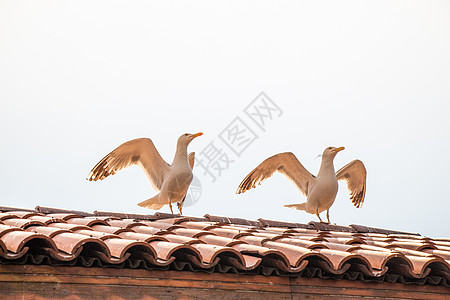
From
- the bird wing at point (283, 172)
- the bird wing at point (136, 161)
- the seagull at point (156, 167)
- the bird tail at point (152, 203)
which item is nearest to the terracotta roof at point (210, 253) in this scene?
the seagull at point (156, 167)

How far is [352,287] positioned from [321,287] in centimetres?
23

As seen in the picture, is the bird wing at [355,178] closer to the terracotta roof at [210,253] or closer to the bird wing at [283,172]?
the bird wing at [283,172]

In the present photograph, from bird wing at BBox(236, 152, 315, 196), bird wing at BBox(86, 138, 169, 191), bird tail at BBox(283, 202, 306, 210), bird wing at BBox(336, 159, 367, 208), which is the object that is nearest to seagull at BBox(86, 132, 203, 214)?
bird wing at BBox(86, 138, 169, 191)

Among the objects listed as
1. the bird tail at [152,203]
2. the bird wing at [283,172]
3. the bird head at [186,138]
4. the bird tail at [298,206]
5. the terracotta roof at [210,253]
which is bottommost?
the terracotta roof at [210,253]

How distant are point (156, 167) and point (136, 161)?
0.30 metres

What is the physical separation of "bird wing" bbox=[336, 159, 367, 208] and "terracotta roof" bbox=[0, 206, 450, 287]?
3750 mm

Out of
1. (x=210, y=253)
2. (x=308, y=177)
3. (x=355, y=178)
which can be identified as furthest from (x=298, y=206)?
(x=210, y=253)

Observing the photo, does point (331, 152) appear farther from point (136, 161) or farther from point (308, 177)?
point (136, 161)

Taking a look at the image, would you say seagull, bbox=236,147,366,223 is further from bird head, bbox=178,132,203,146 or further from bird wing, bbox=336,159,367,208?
bird head, bbox=178,132,203,146

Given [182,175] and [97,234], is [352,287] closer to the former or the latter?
[97,234]

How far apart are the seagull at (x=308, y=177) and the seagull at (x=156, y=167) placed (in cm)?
114

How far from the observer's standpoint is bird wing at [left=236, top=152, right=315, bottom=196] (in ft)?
28.6

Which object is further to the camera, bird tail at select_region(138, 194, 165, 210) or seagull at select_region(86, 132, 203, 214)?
bird tail at select_region(138, 194, 165, 210)

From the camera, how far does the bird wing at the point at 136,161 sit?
818 centimetres
